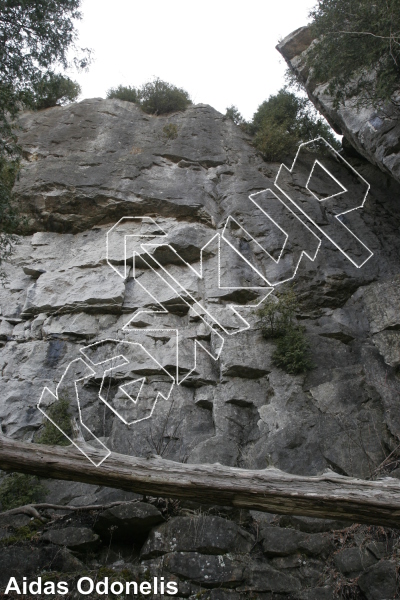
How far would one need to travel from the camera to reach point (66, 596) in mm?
4430

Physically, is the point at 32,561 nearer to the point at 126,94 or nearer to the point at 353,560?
the point at 353,560

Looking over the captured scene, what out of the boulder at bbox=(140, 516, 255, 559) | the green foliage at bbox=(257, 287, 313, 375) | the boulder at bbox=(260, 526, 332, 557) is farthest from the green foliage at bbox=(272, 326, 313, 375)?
the boulder at bbox=(140, 516, 255, 559)

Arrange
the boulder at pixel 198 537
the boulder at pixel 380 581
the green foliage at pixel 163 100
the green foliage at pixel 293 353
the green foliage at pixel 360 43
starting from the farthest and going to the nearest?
the green foliage at pixel 163 100, the green foliage at pixel 293 353, the green foliage at pixel 360 43, the boulder at pixel 198 537, the boulder at pixel 380 581

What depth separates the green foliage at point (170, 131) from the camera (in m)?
13.6

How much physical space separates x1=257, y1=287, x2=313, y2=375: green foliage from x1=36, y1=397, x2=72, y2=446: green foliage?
12.5 feet

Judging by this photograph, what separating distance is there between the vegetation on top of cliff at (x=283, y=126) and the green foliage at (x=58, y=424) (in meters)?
9.50

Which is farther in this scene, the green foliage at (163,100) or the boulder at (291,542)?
the green foliage at (163,100)

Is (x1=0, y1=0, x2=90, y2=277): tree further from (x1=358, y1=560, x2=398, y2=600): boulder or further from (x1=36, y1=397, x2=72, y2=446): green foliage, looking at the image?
(x1=358, y1=560, x2=398, y2=600): boulder

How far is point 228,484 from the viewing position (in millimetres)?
4699

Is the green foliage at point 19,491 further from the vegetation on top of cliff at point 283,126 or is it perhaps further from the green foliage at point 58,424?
the vegetation on top of cliff at point 283,126

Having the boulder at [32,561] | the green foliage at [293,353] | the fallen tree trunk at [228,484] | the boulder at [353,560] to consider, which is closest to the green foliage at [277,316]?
the green foliage at [293,353]

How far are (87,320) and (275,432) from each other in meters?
4.47

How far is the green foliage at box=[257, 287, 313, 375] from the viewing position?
8125 millimetres

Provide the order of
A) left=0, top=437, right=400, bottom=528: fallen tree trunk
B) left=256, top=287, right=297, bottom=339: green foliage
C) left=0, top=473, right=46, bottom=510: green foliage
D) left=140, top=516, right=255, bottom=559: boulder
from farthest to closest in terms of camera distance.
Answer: left=256, top=287, right=297, bottom=339: green foliage, left=0, top=473, right=46, bottom=510: green foliage, left=140, top=516, right=255, bottom=559: boulder, left=0, top=437, right=400, bottom=528: fallen tree trunk
